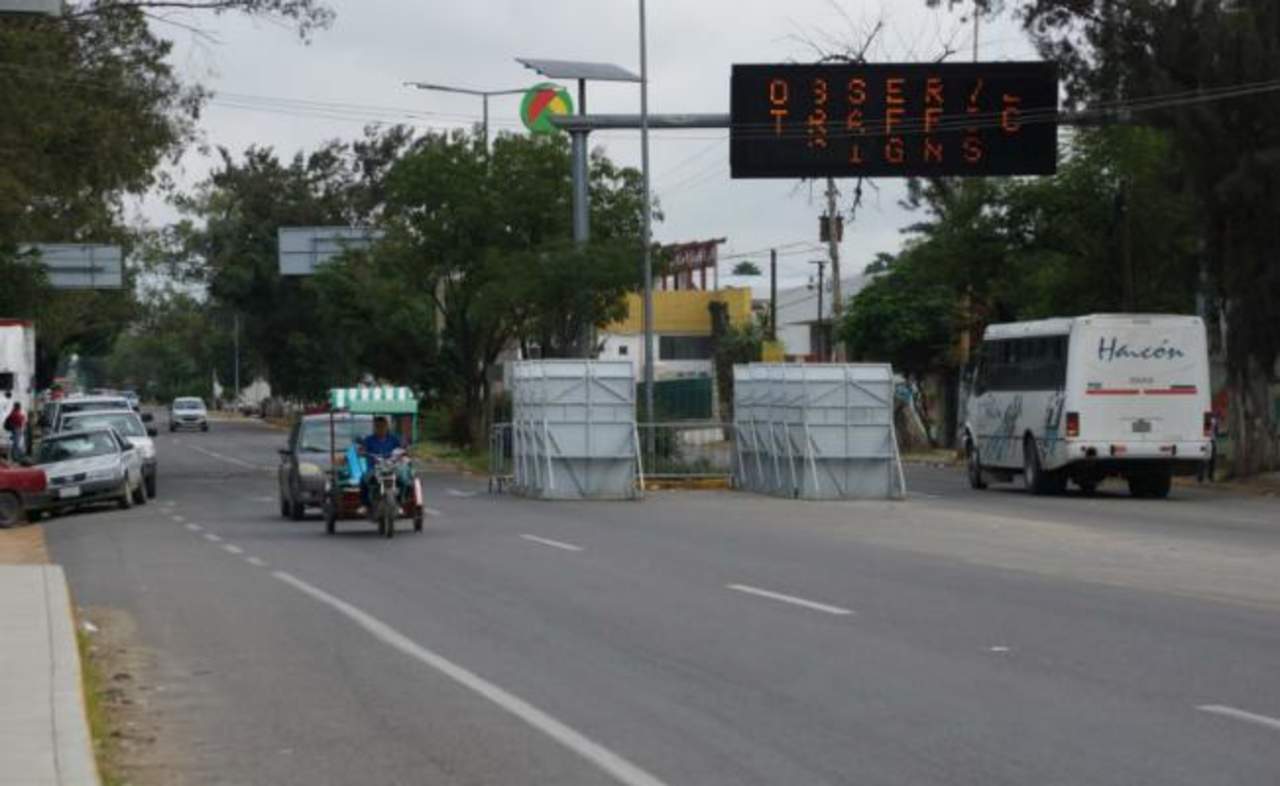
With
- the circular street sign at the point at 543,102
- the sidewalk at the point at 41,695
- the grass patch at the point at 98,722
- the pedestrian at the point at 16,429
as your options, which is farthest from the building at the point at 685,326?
the grass patch at the point at 98,722

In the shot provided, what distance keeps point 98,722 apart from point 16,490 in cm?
2167

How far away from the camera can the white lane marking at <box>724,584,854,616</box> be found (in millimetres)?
16531

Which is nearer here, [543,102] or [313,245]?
[543,102]

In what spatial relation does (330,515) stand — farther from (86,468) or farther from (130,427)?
(130,427)

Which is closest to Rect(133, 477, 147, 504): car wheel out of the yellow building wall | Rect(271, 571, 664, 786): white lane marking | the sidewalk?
the sidewalk

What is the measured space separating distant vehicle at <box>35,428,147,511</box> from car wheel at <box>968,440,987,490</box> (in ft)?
55.8

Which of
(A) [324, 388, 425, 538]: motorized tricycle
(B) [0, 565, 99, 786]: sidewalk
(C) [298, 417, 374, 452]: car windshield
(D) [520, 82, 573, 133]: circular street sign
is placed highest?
(D) [520, 82, 573, 133]: circular street sign

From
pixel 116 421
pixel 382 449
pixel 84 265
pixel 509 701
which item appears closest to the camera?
pixel 509 701

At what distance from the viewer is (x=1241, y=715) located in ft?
36.1

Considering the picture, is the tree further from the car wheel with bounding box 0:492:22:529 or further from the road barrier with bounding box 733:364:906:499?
the car wheel with bounding box 0:492:22:529

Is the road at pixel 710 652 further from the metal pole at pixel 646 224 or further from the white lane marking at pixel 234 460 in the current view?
the white lane marking at pixel 234 460

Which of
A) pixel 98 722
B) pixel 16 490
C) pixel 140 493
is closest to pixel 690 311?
pixel 140 493

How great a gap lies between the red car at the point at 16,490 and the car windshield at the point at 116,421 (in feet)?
25.4

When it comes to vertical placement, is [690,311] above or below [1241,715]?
above
